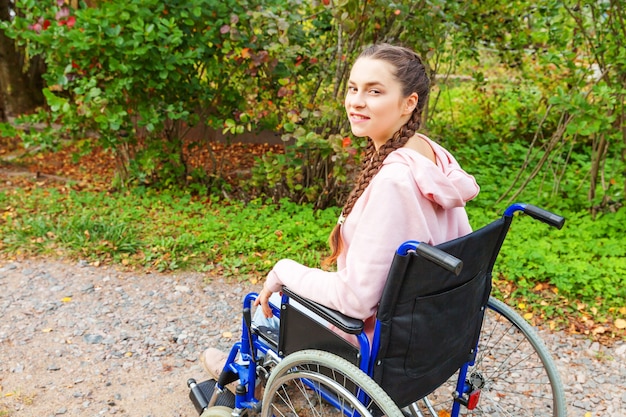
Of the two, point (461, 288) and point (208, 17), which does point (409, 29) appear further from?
point (461, 288)

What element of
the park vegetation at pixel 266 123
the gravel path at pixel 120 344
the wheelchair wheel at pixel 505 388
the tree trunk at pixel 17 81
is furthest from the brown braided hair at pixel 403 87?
the tree trunk at pixel 17 81

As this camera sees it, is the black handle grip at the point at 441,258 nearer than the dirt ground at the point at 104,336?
Yes

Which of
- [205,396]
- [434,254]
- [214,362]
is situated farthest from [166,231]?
[434,254]

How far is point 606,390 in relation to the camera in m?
2.63

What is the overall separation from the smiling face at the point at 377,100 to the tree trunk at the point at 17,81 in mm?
5622

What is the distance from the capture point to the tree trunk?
20.0ft

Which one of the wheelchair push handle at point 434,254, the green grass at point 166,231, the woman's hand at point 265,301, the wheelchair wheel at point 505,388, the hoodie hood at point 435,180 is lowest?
the wheelchair wheel at point 505,388

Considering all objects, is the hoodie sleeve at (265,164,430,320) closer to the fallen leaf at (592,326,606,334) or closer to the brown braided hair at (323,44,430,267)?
the brown braided hair at (323,44,430,267)

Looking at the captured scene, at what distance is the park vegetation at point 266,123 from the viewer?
3.63m

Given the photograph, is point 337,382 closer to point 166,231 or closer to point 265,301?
point 265,301

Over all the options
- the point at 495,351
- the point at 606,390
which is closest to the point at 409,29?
the point at 495,351

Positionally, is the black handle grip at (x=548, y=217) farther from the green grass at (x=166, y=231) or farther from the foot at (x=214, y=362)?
the green grass at (x=166, y=231)

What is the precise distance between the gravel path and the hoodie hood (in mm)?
1500

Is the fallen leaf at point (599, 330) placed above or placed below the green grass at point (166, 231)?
below
